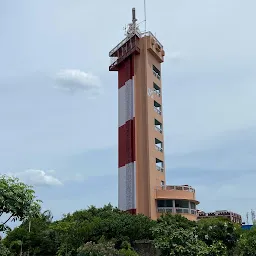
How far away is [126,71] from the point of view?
34.1 metres

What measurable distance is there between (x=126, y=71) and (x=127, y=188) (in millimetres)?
9514

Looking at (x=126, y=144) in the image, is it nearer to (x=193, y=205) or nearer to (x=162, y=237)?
(x=193, y=205)

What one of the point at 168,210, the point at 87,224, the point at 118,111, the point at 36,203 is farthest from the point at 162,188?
the point at 36,203

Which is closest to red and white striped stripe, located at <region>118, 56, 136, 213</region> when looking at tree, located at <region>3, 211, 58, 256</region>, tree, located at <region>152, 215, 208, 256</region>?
tree, located at <region>3, 211, 58, 256</region>

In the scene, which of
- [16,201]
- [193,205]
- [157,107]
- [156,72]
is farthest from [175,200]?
[16,201]

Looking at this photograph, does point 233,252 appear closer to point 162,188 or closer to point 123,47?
point 162,188

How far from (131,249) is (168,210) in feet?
34.0

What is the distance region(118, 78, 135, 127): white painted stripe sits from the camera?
108 ft

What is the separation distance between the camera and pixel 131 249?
68.2ft

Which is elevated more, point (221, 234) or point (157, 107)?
point (157, 107)

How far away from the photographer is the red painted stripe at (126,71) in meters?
33.7

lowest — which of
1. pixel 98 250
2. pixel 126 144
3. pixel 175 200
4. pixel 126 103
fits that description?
pixel 98 250

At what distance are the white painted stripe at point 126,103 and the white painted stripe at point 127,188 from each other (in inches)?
152

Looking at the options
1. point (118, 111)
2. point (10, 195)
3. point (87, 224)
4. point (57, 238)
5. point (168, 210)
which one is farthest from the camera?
point (118, 111)
